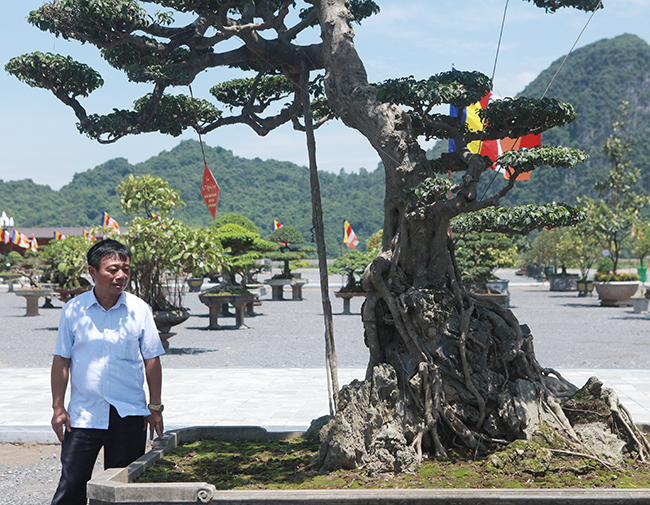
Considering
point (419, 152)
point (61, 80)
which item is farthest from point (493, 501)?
point (61, 80)

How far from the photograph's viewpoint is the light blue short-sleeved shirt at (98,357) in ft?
9.66

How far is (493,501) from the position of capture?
276 cm

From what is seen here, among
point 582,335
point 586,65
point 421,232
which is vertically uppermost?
point 586,65

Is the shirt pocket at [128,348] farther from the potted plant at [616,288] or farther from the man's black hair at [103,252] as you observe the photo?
the potted plant at [616,288]

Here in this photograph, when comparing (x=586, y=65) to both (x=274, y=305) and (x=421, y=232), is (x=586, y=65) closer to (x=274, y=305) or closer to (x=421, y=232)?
(x=274, y=305)

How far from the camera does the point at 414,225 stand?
4.00m

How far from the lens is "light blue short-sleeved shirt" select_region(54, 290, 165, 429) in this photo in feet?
9.66

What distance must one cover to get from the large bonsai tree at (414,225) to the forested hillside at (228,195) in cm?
7085

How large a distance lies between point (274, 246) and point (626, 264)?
136ft

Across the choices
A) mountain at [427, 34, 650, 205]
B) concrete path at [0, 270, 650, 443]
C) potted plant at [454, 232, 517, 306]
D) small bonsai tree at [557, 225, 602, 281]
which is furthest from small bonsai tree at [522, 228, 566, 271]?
mountain at [427, 34, 650, 205]

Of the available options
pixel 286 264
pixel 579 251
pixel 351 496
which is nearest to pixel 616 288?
pixel 579 251

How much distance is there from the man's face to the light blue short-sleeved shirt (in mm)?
70

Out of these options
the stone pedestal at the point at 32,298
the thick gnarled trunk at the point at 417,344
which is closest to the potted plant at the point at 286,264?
the stone pedestal at the point at 32,298

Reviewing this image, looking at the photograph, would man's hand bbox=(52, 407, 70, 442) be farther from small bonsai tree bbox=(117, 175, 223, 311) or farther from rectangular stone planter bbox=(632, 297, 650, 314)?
rectangular stone planter bbox=(632, 297, 650, 314)
